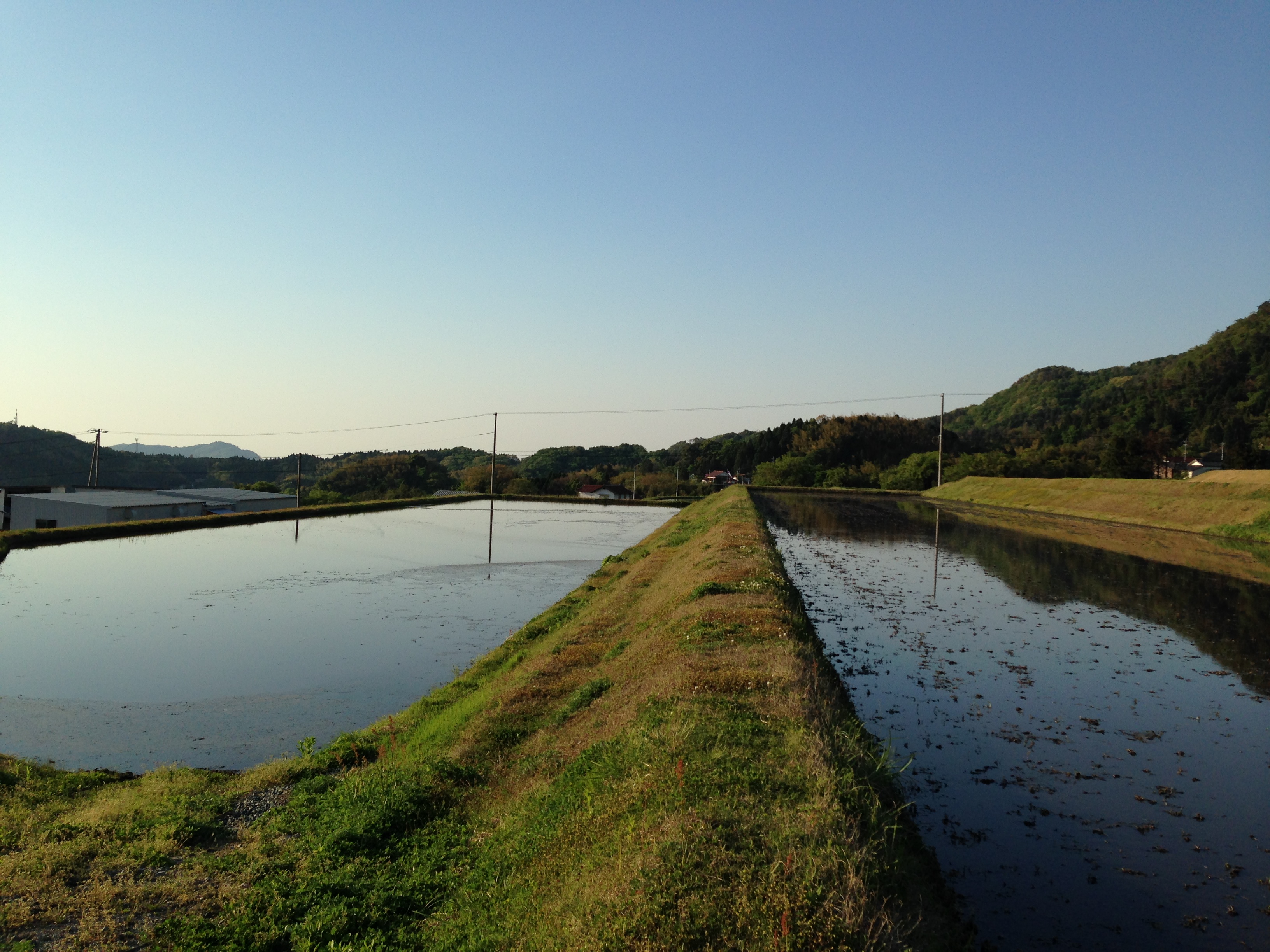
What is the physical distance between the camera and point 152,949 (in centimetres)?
416

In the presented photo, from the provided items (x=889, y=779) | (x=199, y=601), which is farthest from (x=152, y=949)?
(x=199, y=601)

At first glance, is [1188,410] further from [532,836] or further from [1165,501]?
[532,836]

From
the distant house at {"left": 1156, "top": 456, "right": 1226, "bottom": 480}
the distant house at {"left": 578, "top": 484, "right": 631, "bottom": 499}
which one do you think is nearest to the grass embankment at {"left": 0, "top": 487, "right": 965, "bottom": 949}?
the distant house at {"left": 1156, "top": 456, "right": 1226, "bottom": 480}

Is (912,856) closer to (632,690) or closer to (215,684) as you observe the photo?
(632,690)

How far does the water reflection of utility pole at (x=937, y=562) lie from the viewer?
61.9ft

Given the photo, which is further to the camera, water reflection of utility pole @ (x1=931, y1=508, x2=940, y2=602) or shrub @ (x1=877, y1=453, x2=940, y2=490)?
shrub @ (x1=877, y1=453, x2=940, y2=490)

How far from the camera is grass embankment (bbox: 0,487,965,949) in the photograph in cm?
376

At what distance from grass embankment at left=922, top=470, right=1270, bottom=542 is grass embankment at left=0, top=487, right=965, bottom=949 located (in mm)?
36267

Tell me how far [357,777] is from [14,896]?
8.37 feet

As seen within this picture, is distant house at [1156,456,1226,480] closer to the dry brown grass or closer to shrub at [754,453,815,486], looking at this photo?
the dry brown grass

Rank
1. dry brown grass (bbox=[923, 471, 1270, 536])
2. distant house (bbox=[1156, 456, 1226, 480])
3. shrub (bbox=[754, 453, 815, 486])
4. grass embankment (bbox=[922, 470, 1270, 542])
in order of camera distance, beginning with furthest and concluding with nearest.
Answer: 1. shrub (bbox=[754, 453, 815, 486])
2. distant house (bbox=[1156, 456, 1226, 480])
3. dry brown grass (bbox=[923, 471, 1270, 536])
4. grass embankment (bbox=[922, 470, 1270, 542])

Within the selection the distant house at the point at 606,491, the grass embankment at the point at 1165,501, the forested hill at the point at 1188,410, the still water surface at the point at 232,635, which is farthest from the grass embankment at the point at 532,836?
the distant house at the point at 606,491

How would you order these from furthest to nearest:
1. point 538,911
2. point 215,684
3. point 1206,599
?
point 1206,599 < point 215,684 < point 538,911

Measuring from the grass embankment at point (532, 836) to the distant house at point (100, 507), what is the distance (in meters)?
29.6
